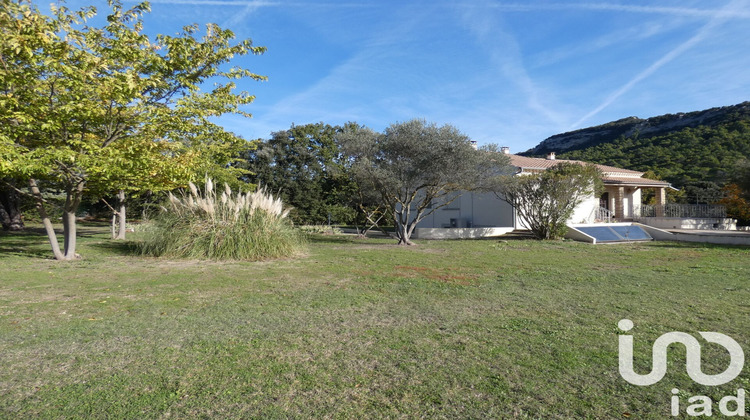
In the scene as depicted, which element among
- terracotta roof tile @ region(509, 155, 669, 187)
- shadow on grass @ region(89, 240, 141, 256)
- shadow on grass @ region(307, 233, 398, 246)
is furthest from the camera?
terracotta roof tile @ region(509, 155, 669, 187)

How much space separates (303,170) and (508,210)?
1883cm

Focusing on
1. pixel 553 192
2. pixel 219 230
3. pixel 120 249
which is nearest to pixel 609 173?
pixel 553 192

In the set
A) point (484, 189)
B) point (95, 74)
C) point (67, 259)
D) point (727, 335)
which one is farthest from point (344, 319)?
point (484, 189)

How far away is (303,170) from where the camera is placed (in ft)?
122

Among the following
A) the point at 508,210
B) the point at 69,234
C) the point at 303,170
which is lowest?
the point at 69,234

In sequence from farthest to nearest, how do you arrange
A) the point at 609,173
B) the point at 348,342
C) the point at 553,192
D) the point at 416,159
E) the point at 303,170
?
the point at 303,170 < the point at 609,173 < the point at 553,192 < the point at 416,159 < the point at 348,342

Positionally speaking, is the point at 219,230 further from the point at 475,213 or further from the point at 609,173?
the point at 609,173

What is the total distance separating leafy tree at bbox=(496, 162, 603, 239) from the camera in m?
19.9

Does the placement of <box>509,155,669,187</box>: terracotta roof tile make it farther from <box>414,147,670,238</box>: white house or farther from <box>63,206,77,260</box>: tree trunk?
<box>63,206,77,260</box>: tree trunk

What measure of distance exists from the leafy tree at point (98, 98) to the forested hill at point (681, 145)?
119 ft

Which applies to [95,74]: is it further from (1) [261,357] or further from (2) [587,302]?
(2) [587,302]

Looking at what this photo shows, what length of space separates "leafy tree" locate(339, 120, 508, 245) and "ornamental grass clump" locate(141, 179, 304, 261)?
197 inches

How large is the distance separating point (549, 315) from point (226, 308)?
4.41 metres

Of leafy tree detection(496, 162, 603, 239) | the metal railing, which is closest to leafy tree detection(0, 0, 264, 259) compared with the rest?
leafy tree detection(496, 162, 603, 239)
